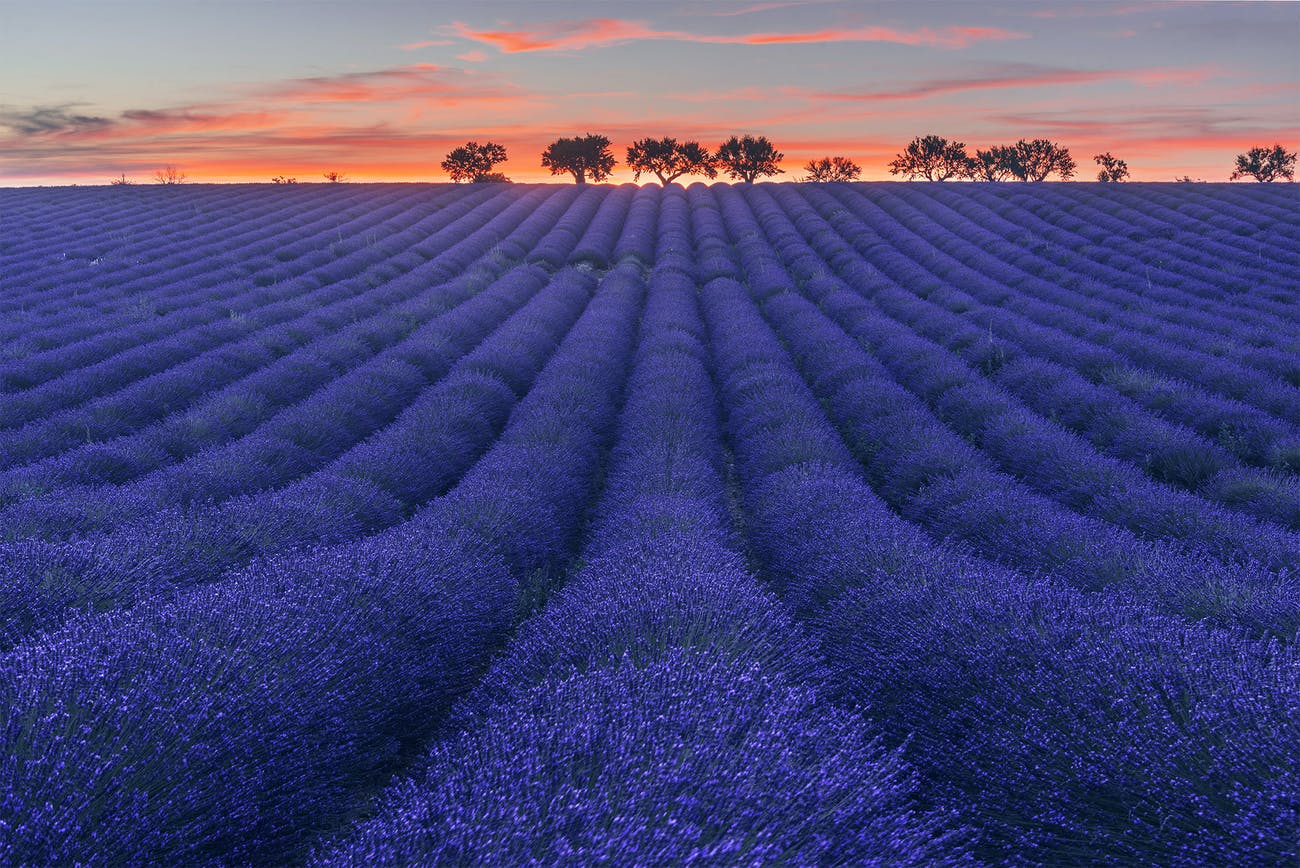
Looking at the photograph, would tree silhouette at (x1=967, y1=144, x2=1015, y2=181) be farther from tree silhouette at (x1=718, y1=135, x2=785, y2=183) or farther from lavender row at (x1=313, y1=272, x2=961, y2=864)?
lavender row at (x1=313, y1=272, x2=961, y2=864)

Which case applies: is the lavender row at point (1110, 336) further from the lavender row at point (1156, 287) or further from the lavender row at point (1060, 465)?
the lavender row at point (1060, 465)

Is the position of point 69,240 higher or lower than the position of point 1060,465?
higher

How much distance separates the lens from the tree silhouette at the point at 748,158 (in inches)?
1624

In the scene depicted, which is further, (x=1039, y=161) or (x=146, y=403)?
(x=1039, y=161)

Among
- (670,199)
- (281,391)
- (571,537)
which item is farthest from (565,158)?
(571,537)

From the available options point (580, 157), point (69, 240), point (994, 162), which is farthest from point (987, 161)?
point (69, 240)

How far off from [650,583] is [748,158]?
133ft

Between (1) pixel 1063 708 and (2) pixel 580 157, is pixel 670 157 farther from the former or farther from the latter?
(1) pixel 1063 708

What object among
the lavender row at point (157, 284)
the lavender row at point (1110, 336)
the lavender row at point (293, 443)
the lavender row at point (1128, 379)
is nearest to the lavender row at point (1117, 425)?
the lavender row at point (1128, 379)

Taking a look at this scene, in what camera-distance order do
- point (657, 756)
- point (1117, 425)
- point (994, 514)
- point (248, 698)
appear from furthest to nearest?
point (1117, 425)
point (994, 514)
point (248, 698)
point (657, 756)

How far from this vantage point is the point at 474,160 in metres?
39.5

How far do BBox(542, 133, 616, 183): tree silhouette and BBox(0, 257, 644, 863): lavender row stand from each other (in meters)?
37.7

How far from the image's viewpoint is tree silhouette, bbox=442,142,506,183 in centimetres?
3950

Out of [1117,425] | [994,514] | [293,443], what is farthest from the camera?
[1117,425]
